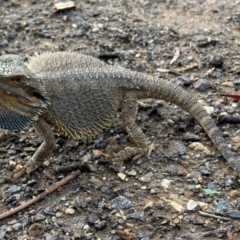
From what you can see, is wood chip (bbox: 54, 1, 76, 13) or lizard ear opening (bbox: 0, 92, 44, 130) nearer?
lizard ear opening (bbox: 0, 92, 44, 130)

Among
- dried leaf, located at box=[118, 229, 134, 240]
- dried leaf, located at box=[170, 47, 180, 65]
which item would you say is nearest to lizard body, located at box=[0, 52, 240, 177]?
dried leaf, located at box=[118, 229, 134, 240]

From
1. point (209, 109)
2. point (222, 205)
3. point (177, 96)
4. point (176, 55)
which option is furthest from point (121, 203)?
point (176, 55)

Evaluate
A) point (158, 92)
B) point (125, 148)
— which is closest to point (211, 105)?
point (158, 92)

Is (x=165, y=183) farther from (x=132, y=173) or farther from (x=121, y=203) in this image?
(x=121, y=203)

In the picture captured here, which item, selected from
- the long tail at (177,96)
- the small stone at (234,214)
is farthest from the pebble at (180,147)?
the small stone at (234,214)

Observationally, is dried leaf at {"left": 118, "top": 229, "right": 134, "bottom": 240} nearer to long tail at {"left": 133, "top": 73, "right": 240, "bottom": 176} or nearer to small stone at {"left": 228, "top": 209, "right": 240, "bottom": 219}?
small stone at {"left": 228, "top": 209, "right": 240, "bottom": 219}
